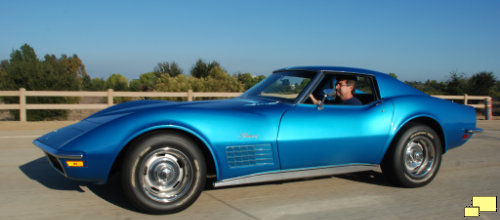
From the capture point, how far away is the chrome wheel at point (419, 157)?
4219 millimetres

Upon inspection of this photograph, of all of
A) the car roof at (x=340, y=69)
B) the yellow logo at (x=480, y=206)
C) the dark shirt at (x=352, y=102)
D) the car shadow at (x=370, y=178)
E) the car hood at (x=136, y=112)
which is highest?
the car roof at (x=340, y=69)

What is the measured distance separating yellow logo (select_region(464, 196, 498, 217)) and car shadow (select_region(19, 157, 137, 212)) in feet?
9.51

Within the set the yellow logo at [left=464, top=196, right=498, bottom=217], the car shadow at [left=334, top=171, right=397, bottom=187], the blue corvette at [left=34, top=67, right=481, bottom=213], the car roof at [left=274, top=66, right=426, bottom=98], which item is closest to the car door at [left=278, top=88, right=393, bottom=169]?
the blue corvette at [left=34, top=67, right=481, bottom=213]

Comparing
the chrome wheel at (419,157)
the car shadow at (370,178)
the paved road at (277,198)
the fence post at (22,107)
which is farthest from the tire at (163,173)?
the fence post at (22,107)

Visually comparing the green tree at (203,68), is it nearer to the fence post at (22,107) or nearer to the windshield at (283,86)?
the fence post at (22,107)

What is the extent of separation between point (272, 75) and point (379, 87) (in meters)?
1.23

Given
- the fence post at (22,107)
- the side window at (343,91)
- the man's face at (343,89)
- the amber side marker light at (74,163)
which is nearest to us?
the amber side marker light at (74,163)

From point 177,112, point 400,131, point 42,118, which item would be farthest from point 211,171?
point 42,118

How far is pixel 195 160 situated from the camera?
10.6 feet

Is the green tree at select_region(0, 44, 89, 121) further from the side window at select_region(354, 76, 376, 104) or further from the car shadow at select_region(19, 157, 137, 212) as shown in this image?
the side window at select_region(354, 76, 376, 104)

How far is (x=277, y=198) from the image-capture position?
12.1 ft

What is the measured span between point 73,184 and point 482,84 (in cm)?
2947

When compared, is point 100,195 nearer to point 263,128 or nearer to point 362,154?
point 263,128

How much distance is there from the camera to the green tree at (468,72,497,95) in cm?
2677
